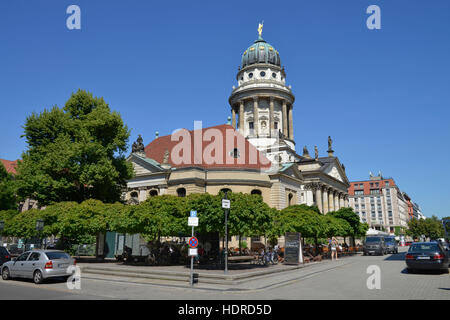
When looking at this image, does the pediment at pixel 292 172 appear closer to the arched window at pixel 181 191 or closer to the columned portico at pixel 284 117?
the arched window at pixel 181 191

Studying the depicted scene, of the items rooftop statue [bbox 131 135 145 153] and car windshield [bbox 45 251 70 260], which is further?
rooftop statue [bbox 131 135 145 153]

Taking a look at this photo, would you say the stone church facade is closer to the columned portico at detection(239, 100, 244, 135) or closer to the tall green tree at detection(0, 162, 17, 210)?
the columned portico at detection(239, 100, 244, 135)

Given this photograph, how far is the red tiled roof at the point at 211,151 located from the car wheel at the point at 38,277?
27.9 meters

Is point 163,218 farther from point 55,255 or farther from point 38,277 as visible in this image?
point 38,277

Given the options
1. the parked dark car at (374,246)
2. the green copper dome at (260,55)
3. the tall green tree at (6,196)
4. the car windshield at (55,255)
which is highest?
the green copper dome at (260,55)

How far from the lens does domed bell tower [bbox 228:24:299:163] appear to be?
219 ft

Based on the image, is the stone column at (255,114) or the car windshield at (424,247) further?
the stone column at (255,114)

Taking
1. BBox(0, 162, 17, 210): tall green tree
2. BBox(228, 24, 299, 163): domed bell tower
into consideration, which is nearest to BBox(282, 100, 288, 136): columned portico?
BBox(228, 24, 299, 163): domed bell tower

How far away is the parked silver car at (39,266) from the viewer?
15469 millimetres

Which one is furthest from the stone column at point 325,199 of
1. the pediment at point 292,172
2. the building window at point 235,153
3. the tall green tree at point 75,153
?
the tall green tree at point 75,153

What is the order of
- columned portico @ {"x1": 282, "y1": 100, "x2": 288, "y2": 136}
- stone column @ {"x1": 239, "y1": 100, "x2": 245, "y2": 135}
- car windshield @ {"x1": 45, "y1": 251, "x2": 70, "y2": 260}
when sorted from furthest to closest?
stone column @ {"x1": 239, "y1": 100, "x2": 245, "y2": 135}, columned portico @ {"x1": 282, "y1": 100, "x2": 288, "y2": 136}, car windshield @ {"x1": 45, "y1": 251, "x2": 70, "y2": 260}

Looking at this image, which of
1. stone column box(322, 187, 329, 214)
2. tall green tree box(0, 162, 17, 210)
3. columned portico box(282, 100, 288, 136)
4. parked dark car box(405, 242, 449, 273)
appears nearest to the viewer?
parked dark car box(405, 242, 449, 273)

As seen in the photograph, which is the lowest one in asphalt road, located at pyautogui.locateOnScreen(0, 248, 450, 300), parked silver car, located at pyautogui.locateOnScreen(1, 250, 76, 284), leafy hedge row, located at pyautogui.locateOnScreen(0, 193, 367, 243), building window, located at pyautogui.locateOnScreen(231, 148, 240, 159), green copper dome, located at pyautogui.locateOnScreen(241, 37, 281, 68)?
asphalt road, located at pyautogui.locateOnScreen(0, 248, 450, 300)
